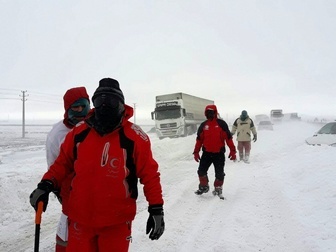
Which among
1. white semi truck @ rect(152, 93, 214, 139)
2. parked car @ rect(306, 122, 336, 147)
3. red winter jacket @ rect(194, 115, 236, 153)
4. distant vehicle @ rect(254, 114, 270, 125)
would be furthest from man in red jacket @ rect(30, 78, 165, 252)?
distant vehicle @ rect(254, 114, 270, 125)

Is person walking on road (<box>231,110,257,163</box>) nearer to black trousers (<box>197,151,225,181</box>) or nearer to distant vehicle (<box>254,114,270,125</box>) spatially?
black trousers (<box>197,151,225,181</box>)

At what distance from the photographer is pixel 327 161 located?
25.3ft

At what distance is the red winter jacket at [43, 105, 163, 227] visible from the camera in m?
A: 2.40

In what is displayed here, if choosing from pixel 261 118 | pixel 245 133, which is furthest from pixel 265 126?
pixel 245 133

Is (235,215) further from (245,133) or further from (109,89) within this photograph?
(245,133)

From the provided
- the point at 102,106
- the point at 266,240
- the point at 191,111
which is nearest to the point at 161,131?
the point at 191,111

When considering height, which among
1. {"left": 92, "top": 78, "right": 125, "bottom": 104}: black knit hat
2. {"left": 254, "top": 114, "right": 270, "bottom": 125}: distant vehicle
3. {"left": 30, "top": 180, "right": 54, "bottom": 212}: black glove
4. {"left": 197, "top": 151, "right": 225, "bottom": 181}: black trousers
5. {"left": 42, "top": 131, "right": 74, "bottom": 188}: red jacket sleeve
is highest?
{"left": 254, "top": 114, "right": 270, "bottom": 125}: distant vehicle

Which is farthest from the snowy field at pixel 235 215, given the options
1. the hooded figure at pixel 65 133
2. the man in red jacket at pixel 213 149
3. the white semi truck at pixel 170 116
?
the white semi truck at pixel 170 116

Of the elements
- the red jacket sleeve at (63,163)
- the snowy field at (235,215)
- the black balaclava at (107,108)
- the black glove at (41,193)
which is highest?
the black balaclava at (107,108)

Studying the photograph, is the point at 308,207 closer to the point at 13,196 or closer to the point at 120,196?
the point at 120,196

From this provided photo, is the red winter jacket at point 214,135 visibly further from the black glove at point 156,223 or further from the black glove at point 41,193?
the black glove at point 41,193

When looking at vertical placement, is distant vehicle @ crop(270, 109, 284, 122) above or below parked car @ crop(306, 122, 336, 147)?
above

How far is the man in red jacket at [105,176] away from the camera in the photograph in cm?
240

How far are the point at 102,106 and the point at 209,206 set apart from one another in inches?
168
